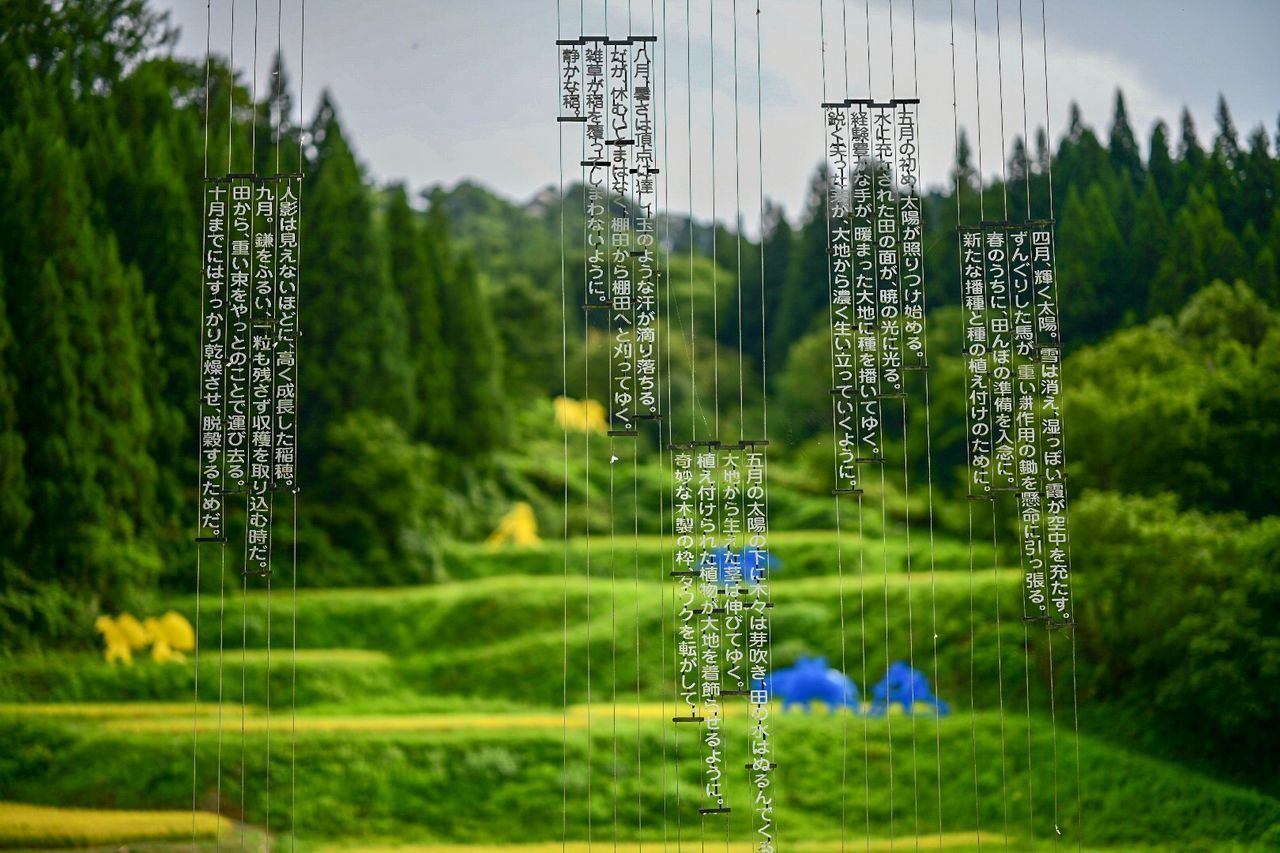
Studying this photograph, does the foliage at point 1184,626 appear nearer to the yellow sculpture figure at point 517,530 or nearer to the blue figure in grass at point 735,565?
the blue figure in grass at point 735,565

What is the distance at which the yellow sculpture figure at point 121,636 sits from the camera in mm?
6527

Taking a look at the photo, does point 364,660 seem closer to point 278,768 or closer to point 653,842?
point 278,768

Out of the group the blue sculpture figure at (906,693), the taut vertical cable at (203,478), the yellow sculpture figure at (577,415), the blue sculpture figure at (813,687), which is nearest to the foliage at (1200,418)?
the blue sculpture figure at (906,693)

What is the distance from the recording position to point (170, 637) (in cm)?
656

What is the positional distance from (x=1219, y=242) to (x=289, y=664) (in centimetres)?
543

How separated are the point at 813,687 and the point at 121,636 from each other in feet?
11.9

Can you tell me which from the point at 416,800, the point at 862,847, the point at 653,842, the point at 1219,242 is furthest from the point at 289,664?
the point at 1219,242

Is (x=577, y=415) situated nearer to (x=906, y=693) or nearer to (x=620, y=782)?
(x=620, y=782)

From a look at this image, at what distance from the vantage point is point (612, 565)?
6734 millimetres

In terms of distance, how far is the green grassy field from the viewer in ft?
20.3

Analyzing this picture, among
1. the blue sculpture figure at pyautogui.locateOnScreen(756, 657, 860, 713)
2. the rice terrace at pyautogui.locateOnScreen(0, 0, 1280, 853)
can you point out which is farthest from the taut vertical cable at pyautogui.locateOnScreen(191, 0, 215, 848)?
the blue sculpture figure at pyautogui.locateOnScreen(756, 657, 860, 713)

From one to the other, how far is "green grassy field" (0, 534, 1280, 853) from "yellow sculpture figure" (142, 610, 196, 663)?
8cm

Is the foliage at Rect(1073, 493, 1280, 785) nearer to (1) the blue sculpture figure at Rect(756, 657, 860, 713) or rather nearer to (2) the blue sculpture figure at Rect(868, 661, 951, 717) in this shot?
(2) the blue sculpture figure at Rect(868, 661, 951, 717)

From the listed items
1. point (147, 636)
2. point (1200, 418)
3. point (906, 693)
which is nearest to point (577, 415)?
point (906, 693)
